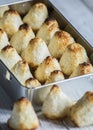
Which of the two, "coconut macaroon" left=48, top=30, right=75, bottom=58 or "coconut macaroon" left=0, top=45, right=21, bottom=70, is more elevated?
"coconut macaroon" left=0, top=45, right=21, bottom=70

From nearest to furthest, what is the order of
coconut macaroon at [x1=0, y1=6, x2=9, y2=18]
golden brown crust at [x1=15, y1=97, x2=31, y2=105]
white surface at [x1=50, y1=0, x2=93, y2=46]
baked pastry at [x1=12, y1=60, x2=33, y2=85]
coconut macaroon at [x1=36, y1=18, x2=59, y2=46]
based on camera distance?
golden brown crust at [x1=15, y1=97, x2=31, y2=105] → baked pastry at [x1=12, y1=60, x2=33, y2=85] → coconut macaroon at [x1=36, y1=18, x2=59, y2=46] → coconut macaroon at [x1=0, y1=6, x2=9, y2=18] → white surface at [x1=50, y1=0, x2=93, y2=46]

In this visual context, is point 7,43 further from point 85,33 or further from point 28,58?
point 85,33

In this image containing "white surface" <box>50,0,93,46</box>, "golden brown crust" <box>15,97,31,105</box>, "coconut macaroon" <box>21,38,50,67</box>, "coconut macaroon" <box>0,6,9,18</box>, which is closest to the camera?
"golden brown crust" <box>15,97,31,105</box>

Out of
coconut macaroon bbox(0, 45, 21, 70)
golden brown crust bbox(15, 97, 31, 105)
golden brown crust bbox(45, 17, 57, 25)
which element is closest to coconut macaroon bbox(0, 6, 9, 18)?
golden brown crust bbox(45, 17, 57, 25)

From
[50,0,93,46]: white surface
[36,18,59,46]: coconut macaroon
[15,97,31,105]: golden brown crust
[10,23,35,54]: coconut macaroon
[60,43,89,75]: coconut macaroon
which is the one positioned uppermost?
[15,97,31,105]: golden brown crust

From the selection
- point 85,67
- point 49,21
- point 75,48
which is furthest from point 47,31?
point 85,67

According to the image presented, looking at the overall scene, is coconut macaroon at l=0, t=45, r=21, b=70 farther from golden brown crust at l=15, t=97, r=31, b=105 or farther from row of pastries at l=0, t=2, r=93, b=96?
golden brown crust at l=15, t=97, r=31, b=105

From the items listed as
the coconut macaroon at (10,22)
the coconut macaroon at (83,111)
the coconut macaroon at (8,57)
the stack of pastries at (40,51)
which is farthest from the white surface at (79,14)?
the coconut macaroon at (83,111)
